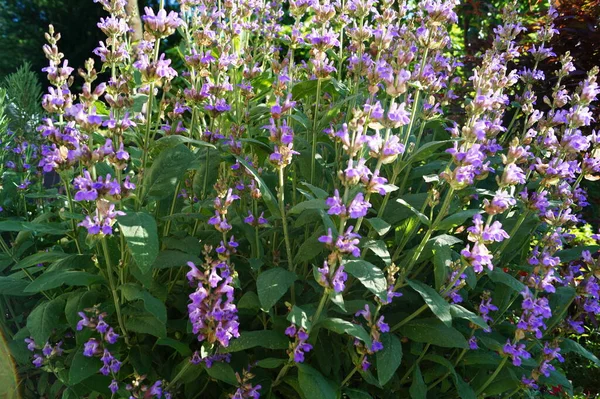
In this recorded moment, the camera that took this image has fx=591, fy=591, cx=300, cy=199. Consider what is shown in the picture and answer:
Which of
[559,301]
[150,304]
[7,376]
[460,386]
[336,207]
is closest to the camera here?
[336,207]

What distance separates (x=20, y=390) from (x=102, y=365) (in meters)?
0.74

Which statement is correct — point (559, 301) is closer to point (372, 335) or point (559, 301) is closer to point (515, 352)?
point (515, 352)

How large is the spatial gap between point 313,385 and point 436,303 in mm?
496

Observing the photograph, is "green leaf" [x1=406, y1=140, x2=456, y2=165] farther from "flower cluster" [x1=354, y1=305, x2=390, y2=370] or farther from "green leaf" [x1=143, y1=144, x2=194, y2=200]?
"green leaf" [x1=143, y1=144, x2=194, y2=200]

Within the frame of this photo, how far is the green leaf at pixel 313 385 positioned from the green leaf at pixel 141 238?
25.4 inches

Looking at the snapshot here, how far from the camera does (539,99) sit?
4.04 meters

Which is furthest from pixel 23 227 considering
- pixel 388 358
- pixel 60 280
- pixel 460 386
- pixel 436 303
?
pixel 460 386

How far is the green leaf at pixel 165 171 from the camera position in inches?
83.0

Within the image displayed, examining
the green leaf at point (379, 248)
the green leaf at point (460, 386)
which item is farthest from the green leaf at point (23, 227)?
Result: the green leaf at point (460, 386)

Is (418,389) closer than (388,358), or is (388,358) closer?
(388,358)

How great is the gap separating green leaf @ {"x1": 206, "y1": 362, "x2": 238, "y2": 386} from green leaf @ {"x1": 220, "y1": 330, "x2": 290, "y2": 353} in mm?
56

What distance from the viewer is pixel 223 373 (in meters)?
2.07

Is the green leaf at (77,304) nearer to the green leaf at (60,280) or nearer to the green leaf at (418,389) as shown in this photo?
the green leaf at (60,280)

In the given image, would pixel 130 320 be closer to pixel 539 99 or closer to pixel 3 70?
pixel 539 99
